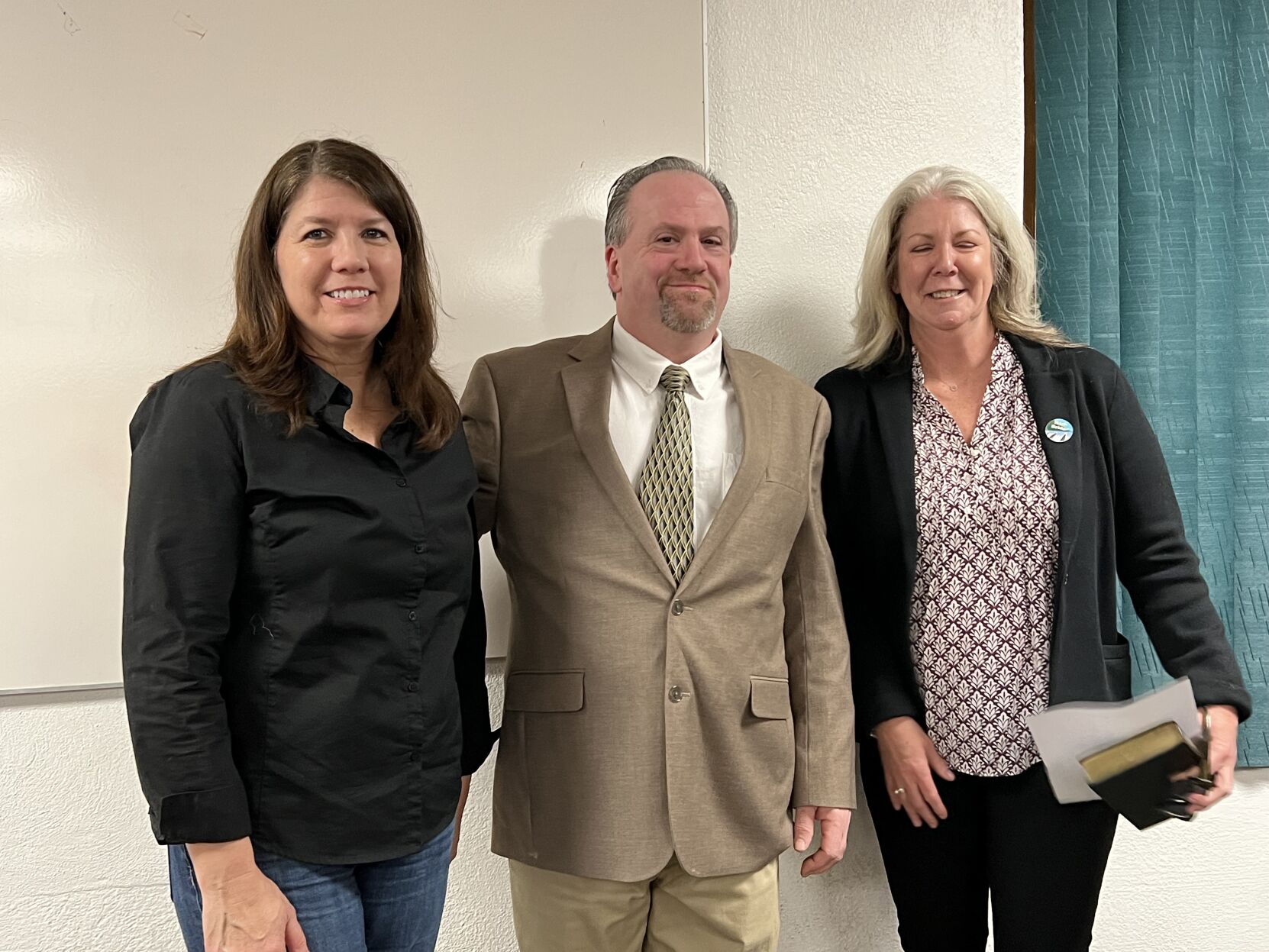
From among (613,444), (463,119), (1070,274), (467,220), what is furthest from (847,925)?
(463,119)

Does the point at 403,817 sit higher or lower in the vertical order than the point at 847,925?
higher

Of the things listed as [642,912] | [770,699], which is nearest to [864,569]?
[770,699]

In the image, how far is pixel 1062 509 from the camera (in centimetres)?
162

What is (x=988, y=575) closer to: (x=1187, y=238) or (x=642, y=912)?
(x=642, y=912)

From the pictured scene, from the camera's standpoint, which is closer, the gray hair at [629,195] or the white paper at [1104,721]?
the white paper at [1104,721]

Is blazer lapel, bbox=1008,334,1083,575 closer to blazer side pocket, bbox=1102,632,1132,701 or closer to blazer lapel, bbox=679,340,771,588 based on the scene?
blazer side pocket, bbox=1102,632,1132,701

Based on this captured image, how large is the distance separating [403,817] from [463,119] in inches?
48.2

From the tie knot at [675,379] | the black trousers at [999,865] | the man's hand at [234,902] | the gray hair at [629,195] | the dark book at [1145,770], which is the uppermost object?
the gray hair at [629,195]

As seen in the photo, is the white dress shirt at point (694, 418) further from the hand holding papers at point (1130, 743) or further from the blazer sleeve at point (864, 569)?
the hand holding papers at point (1130, 743)

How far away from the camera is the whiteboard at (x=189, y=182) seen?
5.27 ft

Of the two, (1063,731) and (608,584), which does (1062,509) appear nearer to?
(1063,731)

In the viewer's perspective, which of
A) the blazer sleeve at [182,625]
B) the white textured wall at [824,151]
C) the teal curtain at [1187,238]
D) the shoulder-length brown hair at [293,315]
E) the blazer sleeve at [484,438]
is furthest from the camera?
the teal curtain at [1187,238]

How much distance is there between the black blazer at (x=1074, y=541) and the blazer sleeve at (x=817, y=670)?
0.11m

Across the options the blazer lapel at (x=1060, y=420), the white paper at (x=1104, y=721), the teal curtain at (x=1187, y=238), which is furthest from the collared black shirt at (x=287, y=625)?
the teal curtain at (x=1187, y=238)
